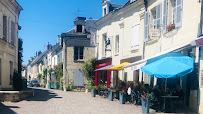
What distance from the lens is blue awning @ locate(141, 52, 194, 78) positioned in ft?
25.9

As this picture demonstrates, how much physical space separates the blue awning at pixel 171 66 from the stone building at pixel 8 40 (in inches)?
339

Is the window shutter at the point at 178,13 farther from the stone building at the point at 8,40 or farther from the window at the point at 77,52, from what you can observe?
the window at the point at 77,52

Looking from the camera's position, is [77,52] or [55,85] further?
[55,85]

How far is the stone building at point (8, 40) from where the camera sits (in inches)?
517

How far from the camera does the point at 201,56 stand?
8.16 metres

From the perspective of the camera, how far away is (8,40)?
46.2 ft

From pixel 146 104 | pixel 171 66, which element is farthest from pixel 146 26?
pixel 146 104

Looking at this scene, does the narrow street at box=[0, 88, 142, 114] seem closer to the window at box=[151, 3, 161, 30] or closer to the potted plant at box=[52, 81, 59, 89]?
the window at box=[151, 3, 161, 30]

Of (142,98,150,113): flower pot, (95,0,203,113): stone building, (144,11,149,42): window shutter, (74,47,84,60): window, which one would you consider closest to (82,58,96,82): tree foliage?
(74,47,84,60): window

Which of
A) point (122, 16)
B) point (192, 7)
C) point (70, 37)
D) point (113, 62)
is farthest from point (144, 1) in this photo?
point (70, 37)

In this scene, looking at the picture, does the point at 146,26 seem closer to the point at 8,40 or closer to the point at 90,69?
the point at 8,40

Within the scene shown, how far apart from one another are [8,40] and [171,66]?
10.3 m

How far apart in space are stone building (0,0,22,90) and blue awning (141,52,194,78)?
8.62m

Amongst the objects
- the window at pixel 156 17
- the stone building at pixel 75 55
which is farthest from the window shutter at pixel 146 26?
the stone building at pixel 75 55
